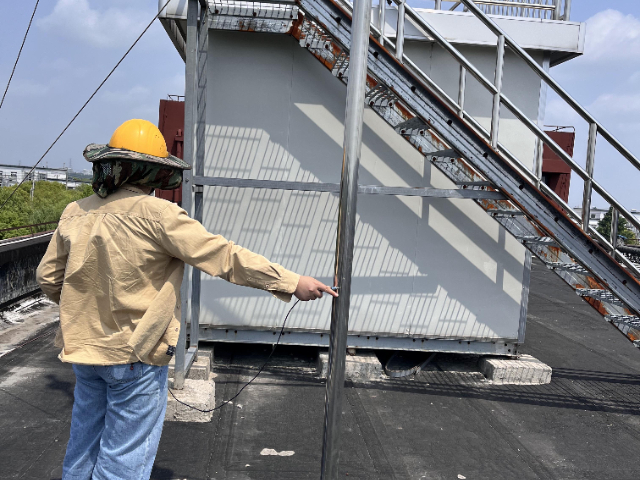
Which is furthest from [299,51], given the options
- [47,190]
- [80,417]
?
[47,190]

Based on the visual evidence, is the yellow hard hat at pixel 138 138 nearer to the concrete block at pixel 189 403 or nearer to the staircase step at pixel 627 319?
the concrete block at pixel 189 403

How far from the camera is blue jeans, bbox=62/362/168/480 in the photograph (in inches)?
99.6

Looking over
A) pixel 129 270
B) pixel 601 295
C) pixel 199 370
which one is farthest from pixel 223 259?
pixel 601 295

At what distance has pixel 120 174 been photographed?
2.52 m

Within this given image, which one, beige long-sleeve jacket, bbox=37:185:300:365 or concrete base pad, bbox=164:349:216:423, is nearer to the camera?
beige long-sleeve jacket, bbox=37:185:300:365

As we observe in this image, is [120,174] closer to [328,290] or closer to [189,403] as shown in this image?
[328,290]

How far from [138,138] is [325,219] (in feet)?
12.2

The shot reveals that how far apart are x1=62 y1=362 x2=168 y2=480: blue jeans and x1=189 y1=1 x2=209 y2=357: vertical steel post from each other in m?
2.79

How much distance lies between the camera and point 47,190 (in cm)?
2861

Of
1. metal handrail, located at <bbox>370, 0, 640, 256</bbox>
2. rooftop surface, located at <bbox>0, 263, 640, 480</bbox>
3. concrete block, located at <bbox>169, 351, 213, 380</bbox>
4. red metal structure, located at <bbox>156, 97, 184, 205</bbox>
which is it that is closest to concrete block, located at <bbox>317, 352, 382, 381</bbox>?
rooftop surface, located at <bbox>0, 263, 640, 480</bbox>

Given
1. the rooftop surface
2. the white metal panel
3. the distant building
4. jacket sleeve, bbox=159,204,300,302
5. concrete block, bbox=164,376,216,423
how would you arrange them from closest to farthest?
jacket sleeve, bbox=159,204,300,302 → the rooftop surface → concrete block, bbox=164,376,216,423 → the white metal panel → the distant building

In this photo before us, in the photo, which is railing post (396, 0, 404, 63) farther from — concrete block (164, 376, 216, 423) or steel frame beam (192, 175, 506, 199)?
concrete block (164, 376, 216, 423)

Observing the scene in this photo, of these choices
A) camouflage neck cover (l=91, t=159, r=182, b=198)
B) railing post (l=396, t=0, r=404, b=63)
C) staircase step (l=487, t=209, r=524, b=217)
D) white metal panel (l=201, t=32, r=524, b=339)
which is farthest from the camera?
white metal panel (l=201, t=32, r=524, b=339)

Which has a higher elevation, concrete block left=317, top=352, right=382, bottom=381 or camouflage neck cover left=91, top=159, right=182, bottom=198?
camouflage neck cover left=91, top=159, right=182, bottom=198
